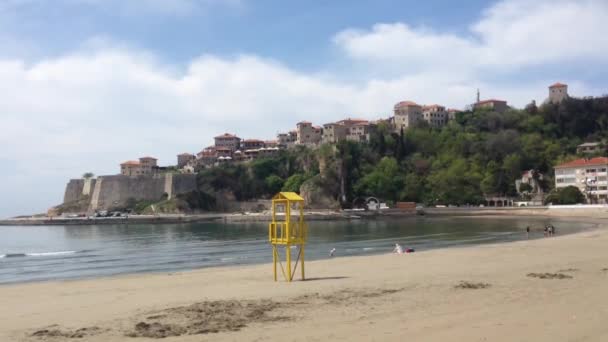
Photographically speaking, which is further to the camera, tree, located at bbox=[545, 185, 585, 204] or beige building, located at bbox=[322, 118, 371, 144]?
beige building, located at bbox=[322, 118, 371, 144]

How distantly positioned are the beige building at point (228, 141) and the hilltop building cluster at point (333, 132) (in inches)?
168

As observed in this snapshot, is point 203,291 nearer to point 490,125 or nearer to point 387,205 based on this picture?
point 387,205

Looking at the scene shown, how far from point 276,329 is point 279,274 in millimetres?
11717

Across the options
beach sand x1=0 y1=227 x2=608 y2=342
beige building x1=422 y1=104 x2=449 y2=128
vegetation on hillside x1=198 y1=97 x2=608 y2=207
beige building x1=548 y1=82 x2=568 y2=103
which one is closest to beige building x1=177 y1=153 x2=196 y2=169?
vegetation on hillside x1=198 y1=97 x2=608 y2=207

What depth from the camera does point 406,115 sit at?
133500 mm

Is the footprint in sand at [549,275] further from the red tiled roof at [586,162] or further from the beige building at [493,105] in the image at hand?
the beige building at [493,105]

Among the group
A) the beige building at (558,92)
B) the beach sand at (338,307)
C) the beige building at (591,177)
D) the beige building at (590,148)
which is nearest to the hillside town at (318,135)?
the beige building at (558,92)

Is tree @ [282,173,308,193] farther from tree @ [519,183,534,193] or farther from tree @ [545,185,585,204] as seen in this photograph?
tree @ [545,185,585,204]

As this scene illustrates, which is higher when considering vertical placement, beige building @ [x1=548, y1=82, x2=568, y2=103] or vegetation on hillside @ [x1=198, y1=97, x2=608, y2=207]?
beige building @ [x1=548, y1=82, x2=568, y2=103]

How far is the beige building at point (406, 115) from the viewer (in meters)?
133

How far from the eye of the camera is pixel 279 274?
23.4m

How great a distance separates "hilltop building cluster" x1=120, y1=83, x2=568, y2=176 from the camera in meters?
132

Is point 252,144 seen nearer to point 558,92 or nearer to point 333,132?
point 333,132

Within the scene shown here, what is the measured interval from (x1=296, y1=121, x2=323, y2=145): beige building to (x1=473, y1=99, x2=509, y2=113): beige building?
37.0 meters
